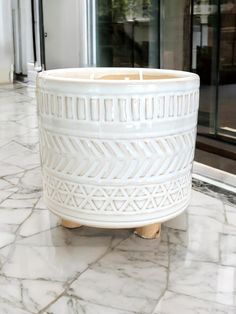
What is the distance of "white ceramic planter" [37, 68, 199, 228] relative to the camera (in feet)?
2.90

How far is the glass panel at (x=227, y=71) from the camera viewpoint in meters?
1.95

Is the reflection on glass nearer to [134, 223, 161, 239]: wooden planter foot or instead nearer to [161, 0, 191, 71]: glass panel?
[161, 0, 191, 71]: glass panel

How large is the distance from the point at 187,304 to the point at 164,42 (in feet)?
6.00

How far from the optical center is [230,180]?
5.00 feet

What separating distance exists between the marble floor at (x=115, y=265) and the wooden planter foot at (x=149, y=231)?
18mm

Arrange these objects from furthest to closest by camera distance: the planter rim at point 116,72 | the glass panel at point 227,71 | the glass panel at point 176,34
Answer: the glass panel at point 176,34 → the glass panel at point 227,71 → the planter rim at point 116,72

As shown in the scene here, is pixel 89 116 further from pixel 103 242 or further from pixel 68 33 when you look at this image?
pixel 68 33

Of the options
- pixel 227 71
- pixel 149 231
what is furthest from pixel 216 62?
pixel 149 231

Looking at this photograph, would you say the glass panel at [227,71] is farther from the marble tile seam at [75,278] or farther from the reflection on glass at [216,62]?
the marble tile seam at [75,278]

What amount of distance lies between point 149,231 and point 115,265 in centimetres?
15

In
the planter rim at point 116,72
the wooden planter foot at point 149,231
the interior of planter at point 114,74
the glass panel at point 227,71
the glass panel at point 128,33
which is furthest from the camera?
the glass panel at point 128,33

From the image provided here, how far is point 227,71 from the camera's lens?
80.4 inches

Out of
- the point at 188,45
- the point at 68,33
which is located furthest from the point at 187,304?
the point at 68,33

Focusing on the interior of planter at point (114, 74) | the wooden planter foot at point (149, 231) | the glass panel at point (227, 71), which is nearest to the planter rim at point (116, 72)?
the interior of planter at point (114, 74)
